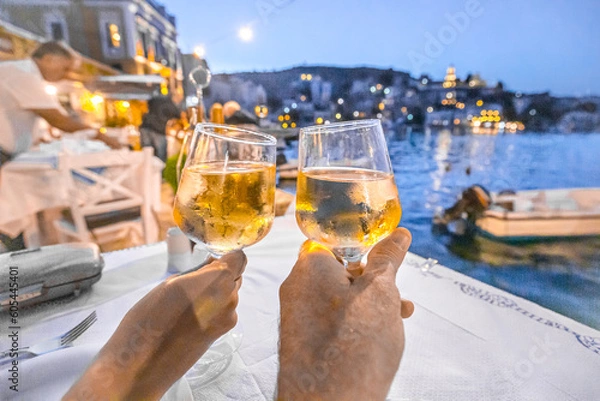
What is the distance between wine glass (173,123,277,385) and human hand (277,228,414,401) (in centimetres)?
21

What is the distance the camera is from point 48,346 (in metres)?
0.62

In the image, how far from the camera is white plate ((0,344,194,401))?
448mm

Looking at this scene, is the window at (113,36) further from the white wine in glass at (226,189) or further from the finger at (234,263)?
the finger at (234,263)

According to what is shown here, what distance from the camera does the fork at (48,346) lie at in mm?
573

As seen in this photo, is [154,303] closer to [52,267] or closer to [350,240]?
[350,240]

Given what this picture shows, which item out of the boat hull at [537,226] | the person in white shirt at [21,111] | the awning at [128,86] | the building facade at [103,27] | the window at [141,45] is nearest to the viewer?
the person in white shirt at [21,111]

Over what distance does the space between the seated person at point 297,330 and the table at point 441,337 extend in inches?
5.3

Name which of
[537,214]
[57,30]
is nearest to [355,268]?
[537,214]

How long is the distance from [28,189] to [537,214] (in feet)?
25.6

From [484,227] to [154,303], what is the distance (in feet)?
27.4

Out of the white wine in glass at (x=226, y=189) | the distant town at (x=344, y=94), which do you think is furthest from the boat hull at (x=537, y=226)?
the white wine in glass at (x=226, y=189)

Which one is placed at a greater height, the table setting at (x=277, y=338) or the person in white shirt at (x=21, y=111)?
the person in white shirt at (x=21, y=111)

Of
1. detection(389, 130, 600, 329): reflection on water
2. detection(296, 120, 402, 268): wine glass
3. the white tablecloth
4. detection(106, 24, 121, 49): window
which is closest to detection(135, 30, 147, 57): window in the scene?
detection(106, 24, 121, 49): window

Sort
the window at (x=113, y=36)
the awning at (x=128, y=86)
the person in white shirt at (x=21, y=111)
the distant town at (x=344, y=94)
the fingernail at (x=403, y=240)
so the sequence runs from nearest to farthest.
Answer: the fingernail at (x=403, y=240), the person in white shirt at (x=21, y=111), the distant town at (x=344, y=94), the awning at (x=128, y=86), the window at (x=113, y=36)
